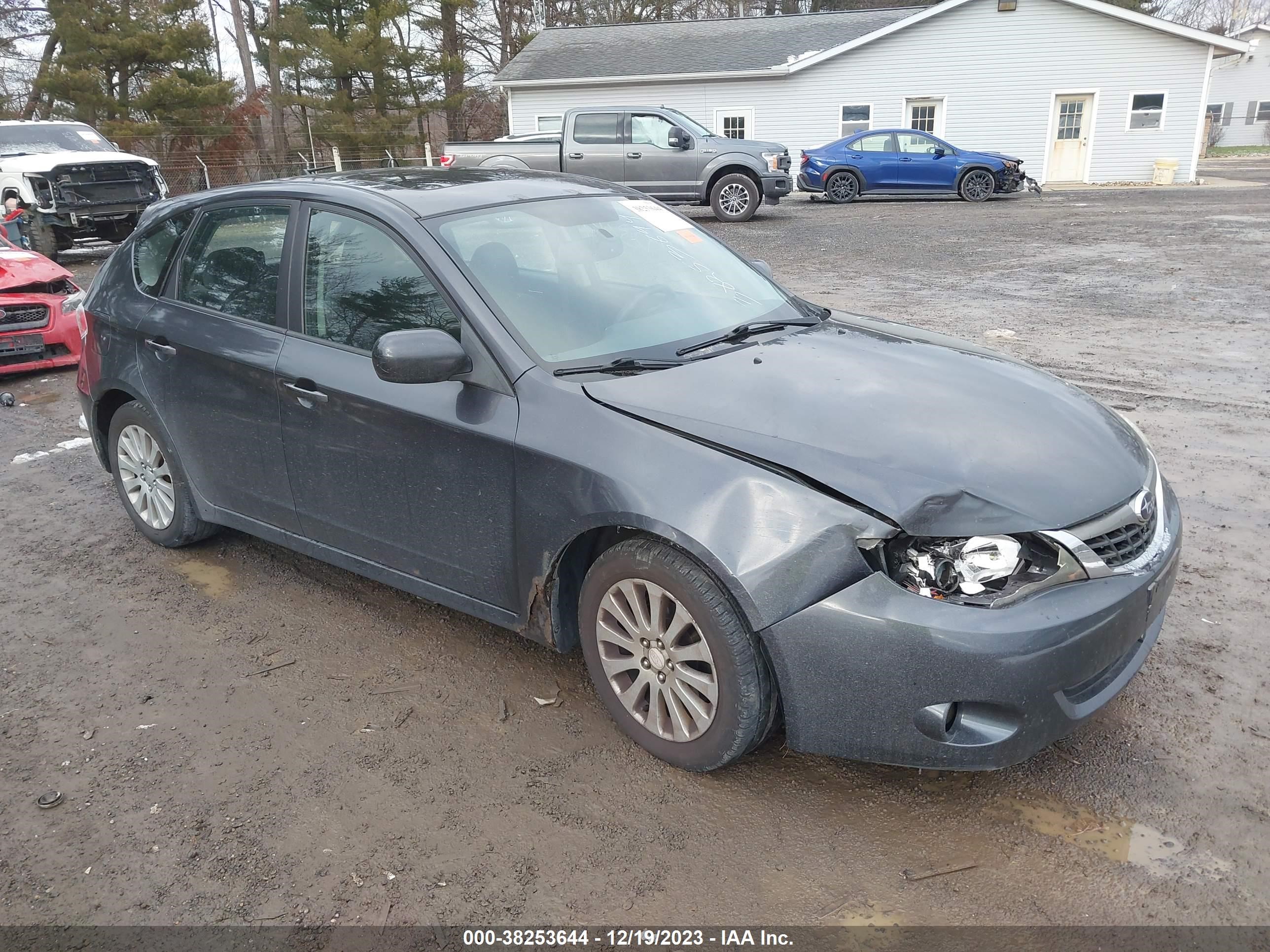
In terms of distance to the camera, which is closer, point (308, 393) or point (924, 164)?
point (308, 393)

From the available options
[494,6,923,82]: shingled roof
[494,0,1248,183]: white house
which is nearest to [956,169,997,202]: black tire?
[494,0,1248,183]: white house

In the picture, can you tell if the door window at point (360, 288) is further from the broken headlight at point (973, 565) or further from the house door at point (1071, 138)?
the house door at point (1071, 138)

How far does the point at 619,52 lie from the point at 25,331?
24740 mm

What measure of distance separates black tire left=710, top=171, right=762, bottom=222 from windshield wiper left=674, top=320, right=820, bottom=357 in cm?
1456

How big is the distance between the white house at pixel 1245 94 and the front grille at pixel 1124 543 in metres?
59.0

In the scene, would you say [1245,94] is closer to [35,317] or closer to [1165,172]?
[1165,172]

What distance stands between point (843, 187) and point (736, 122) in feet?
23.7

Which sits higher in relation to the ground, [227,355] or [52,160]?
[52,160]

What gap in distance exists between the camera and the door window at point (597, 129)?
17.7m

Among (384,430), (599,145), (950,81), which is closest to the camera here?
(384,430)

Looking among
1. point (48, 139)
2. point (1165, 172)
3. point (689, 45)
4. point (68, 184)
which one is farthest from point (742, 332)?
point (689, 45)

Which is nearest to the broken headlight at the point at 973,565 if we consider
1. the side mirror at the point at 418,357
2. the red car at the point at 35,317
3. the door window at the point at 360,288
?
the side mirror at the point at 418,357

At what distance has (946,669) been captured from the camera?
2449mm

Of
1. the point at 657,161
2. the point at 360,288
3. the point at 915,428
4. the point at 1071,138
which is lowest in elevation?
the point at 915,428
